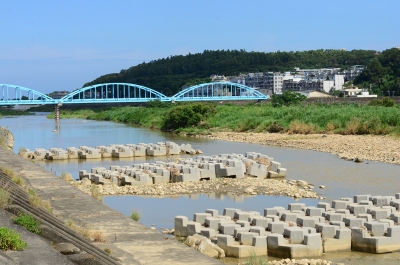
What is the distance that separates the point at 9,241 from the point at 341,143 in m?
28.1

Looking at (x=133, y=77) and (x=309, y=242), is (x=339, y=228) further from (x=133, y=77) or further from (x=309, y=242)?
(x=133, y=77)

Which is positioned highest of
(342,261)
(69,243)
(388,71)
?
(388,71)

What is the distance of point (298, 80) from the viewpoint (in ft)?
491

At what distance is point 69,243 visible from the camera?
796 centimetres

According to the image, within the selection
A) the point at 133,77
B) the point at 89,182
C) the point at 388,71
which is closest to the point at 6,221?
the point at 89,182

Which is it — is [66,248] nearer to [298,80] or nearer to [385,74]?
[385,74]

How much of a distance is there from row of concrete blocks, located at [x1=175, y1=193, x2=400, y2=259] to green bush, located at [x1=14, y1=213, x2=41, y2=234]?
11.2 ft

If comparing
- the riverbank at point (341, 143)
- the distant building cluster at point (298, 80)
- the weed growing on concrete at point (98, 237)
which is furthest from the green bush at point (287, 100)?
the distant building cluster at point (298, 80)

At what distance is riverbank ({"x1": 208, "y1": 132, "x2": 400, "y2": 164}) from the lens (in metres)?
28.1

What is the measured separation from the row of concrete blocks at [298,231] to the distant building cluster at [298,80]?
398ft

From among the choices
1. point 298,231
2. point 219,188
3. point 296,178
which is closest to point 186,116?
point 296,178

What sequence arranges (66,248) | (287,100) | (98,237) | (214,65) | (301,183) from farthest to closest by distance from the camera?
(214,65) → (287,100) → (301,183) → (98,237) → (66,248)

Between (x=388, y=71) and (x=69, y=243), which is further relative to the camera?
(x=388, y=71)

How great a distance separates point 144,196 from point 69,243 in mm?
10066
